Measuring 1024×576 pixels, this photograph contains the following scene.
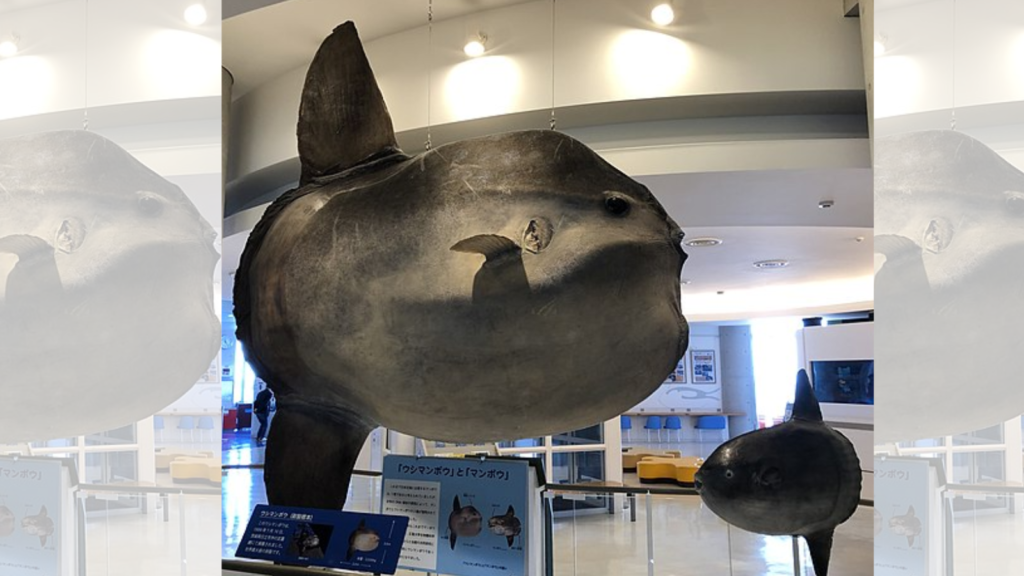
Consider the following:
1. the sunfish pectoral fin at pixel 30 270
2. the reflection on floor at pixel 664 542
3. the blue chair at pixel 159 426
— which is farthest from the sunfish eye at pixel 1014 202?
the reflection on floor at pixel 664 542

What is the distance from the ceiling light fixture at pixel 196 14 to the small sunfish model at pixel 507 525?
1.17 metres

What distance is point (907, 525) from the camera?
1.08 meters

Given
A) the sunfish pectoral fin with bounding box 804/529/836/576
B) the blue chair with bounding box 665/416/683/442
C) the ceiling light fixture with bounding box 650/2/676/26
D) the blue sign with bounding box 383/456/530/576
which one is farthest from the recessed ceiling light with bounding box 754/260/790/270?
the blue sign with bounding box 383/456/530/576

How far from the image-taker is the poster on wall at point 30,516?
1.53m

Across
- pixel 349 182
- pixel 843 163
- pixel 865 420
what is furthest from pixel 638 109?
pixel 865 420

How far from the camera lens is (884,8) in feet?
3.75

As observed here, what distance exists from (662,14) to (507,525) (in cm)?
269

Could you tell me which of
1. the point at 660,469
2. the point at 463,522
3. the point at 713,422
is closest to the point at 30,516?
the point at 463,522

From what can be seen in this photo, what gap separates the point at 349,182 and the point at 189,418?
0.51m

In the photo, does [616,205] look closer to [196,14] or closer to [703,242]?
[196,14]

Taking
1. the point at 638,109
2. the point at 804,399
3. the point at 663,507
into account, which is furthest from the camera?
the point at 663,507

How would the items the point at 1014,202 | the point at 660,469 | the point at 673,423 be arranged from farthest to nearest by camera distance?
the point at 673,423 → the point at 660,469 → the point at 1014,202

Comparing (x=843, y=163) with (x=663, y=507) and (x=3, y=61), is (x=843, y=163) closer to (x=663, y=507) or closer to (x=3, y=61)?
(x=3, y=61)

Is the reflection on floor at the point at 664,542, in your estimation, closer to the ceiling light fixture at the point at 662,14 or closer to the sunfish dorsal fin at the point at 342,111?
the ceiling light fixture at the point at 662,14
